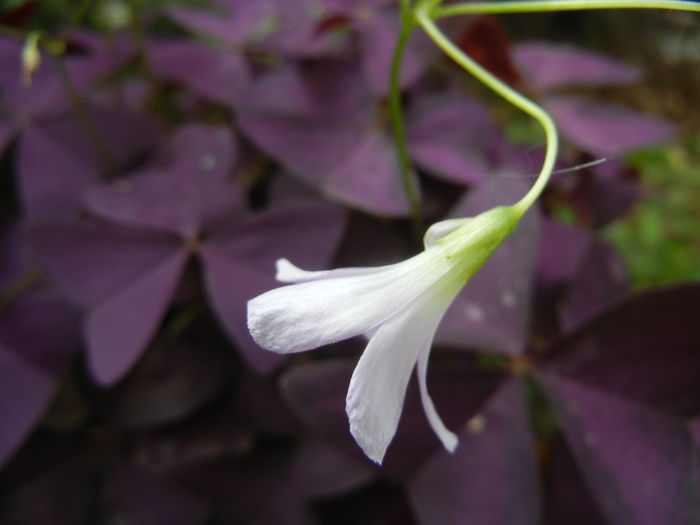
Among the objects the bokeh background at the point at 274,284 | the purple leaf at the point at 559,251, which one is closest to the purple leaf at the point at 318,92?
the bokeh background at the point at 274,284

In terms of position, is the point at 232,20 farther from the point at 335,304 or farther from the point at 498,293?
the point at 335,304

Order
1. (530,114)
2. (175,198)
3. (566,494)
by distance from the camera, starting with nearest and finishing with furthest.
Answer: (530,114) → (566,494) → (175,198)

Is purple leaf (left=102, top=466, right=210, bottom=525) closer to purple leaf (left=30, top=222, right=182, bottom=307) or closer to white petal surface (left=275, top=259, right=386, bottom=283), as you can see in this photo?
purple leaf (left=30, top=222, right=182, bottom=307)

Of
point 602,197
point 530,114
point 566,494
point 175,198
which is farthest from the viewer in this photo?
point 602,197

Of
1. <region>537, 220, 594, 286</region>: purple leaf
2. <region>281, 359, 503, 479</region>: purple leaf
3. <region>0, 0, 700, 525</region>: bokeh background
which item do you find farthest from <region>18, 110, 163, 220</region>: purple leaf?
<region>537, 220, 594, 286</region>: purple leaf

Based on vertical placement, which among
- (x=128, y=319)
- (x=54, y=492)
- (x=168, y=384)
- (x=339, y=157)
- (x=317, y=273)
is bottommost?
(x=54, y=492)

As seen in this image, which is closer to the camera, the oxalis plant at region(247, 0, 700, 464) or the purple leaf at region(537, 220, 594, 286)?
the oxalis plant at region(247, 0, 700, 464)

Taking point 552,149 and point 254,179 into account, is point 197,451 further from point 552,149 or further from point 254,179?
point 552,149

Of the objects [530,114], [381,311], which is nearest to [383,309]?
[381,311]
